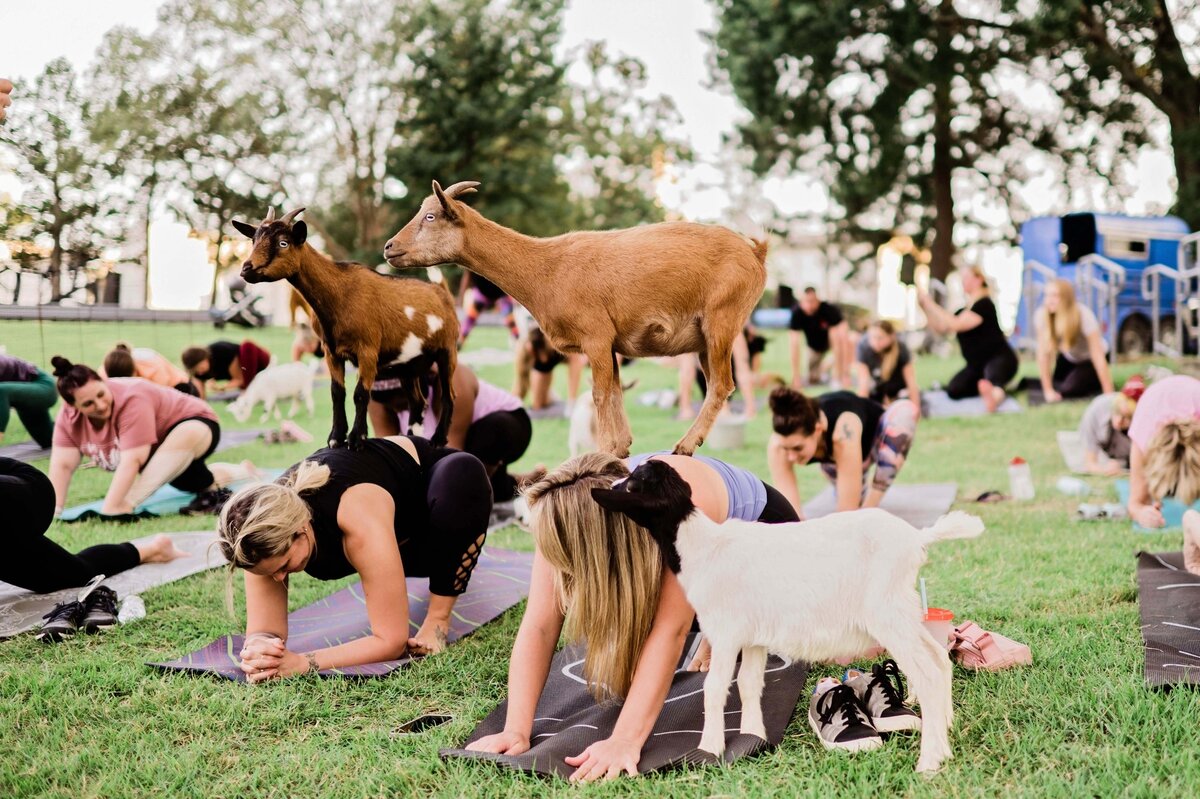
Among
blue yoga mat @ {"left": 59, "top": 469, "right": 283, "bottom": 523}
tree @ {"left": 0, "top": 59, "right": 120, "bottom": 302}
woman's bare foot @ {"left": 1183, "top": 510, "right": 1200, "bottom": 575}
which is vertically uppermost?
tree @ {"left": 0, "top": 59, "right": 120, "bottom": 302}

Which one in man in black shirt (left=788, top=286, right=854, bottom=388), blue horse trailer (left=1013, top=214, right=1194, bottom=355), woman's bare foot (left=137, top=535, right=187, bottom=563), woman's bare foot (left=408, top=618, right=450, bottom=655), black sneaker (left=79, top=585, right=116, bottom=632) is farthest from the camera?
blue horse trailer (left=1013, top=214, right=1194, bottom=355)

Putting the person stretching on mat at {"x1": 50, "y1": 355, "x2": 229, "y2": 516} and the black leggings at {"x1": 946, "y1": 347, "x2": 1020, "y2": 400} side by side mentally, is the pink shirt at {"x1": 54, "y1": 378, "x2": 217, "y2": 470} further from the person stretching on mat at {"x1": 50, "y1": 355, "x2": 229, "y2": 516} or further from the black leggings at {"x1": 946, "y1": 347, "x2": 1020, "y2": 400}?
the black leggings at {"x1": 946, "y1": 347, "x2": 1020, "y2": 400}

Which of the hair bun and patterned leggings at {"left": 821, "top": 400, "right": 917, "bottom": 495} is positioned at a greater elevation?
the hair bun

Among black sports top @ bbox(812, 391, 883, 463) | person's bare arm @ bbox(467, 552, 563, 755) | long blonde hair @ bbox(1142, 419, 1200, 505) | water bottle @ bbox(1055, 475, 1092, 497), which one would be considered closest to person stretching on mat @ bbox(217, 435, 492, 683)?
person's bare arm @ bbox(467, 552, 563, 755)

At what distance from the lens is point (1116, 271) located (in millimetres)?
12297

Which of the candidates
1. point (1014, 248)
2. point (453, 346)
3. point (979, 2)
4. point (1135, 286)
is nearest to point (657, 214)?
point (1014, 248)

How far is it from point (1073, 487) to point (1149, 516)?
1412 mm

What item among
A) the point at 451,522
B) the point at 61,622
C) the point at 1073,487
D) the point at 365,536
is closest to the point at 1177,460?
the point at 1073,487

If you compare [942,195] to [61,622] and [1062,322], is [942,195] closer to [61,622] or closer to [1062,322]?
[1062,322]

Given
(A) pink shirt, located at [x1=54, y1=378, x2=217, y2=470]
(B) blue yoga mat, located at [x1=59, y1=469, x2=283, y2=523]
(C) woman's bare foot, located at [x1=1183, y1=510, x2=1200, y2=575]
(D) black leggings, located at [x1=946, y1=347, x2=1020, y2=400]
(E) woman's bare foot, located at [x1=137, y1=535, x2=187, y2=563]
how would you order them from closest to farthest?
1. (C) woman's bare foot, located at [x1=1183, y1=510, x2=1200, y2=575]
2. (E) woman's bare foot, located at [x1=137, y1=535, x2=187, y2=563]
3. (A) pink shirt, located at [x1=54, y1=378, x2=217, y2=470]
4. (B) blue yoga mat, located at [x1=59, y1=469, x2=283, y2=523]
5. (D) black leggings, located at [x1=946, y1=347, x2=1020, y2=400]

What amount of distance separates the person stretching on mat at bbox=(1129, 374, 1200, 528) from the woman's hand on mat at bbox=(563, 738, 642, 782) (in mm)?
3907

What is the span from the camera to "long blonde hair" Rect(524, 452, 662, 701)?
2.61 meters

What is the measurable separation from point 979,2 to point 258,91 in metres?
12.2

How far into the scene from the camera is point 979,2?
16.4 metres
